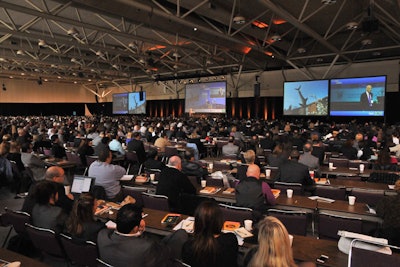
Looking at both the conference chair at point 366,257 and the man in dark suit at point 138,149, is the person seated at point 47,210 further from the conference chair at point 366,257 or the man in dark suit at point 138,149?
the man in dark suit at point 138,149

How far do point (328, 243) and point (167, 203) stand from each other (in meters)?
2.25

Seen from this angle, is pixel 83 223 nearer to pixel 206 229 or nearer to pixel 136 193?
pixel 206 229

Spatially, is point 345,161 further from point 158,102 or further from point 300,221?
point 158,102

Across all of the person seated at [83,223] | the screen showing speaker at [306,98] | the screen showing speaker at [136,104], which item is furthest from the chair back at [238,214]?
the screen showing speaker at [136,104]

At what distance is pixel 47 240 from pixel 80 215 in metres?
0.42

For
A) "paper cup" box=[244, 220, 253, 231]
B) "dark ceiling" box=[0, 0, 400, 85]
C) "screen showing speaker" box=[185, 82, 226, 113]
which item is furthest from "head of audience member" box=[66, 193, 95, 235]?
"screen showing speaker" box=[185, 82, 226, 113]

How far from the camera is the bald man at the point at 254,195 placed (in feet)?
14.4

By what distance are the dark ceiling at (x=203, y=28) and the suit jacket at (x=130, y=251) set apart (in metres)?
9.57

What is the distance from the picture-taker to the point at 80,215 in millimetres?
3270

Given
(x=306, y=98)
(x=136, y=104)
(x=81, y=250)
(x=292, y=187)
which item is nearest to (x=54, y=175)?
(x=81, y=250)

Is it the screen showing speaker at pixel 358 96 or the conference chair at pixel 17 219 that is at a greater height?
the screen showing speaker at pixel 358 96

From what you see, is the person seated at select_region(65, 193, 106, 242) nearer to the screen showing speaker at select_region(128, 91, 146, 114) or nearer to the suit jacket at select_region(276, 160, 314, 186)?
the suit jacket at select_region(276, 160, 314, 186)

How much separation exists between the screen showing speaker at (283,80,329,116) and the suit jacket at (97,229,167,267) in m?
21.1

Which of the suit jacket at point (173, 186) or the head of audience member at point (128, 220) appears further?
the suit jacket at point (173, 186)
